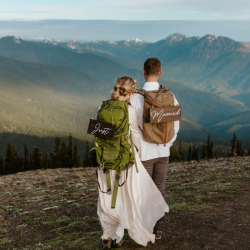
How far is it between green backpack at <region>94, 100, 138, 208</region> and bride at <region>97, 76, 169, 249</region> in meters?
0.33

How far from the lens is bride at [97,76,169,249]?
8359mm

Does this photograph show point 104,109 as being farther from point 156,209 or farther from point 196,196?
point 196,196

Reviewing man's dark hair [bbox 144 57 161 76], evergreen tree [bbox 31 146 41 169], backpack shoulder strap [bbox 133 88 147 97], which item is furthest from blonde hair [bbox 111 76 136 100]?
evergreen tree [bbox 31 146 41 169]

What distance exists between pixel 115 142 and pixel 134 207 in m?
2.01

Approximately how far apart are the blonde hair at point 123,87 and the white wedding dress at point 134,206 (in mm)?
985

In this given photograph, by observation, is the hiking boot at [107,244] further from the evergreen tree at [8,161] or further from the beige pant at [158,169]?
the evergreen tree at [8,161]

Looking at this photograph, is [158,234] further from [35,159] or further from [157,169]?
[35,159]

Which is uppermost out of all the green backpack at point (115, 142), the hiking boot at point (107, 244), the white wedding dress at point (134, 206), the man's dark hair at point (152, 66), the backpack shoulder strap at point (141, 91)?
the man's dark hair at point (152, 66)

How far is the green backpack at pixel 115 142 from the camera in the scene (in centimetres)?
786

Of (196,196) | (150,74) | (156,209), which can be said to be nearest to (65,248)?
(156,209)

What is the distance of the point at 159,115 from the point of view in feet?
25.9

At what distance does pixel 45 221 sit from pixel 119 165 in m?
7.49

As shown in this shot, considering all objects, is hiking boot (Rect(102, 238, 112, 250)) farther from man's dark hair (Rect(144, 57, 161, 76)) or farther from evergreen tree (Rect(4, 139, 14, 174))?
evergreen tree (Rect(4, 139, 14, 174))

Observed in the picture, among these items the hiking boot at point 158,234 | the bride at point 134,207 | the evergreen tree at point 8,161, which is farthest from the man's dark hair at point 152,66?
the evergreen tree at point 8,161
